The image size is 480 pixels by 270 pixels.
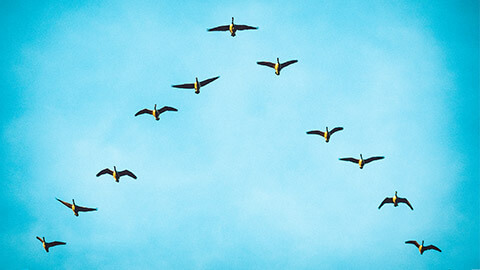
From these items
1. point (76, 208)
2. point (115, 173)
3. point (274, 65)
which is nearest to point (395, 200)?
point (274, 65)

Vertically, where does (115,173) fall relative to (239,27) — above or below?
below

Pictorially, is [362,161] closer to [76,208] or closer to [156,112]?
[156,112]

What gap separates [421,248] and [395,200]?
9.31m

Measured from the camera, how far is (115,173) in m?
67.4

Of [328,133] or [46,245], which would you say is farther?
[46,245]

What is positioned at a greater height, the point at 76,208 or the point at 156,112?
the point at 156,112

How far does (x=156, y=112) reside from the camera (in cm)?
6631

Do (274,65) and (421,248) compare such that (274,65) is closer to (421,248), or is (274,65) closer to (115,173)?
(115,173)

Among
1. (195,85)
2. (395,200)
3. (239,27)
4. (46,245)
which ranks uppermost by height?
(239,27)

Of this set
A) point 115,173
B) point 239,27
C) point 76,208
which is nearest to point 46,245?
point 76,208

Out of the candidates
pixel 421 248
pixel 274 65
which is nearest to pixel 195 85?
pixel 274 65

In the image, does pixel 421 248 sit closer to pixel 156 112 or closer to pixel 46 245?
pixel 156 112

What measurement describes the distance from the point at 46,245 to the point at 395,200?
194ft

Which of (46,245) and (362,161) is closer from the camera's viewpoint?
(362,161)
